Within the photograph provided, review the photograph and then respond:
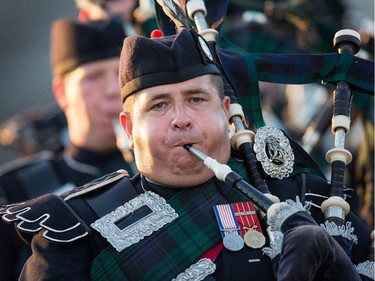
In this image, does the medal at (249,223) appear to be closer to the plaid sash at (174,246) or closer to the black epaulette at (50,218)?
the plaid sash at (174,246)

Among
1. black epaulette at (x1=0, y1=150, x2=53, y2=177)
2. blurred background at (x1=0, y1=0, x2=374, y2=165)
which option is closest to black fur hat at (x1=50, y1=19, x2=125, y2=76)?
black epaulette at (x1=0, y1=150, x2=53, y2=177)

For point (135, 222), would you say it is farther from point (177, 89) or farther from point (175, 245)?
point (177, 89)

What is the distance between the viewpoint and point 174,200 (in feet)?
16.7

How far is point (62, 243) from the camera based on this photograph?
492cm

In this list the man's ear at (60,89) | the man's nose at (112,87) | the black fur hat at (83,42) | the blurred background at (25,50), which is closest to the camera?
the man's nose at (112,87)

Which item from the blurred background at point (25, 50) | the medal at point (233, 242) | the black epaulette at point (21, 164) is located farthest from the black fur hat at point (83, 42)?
the blurred background at point (25, 50)

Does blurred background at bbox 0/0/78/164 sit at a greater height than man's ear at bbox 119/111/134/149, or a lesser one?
lesser

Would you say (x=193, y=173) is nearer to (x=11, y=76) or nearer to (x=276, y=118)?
(x=276, y=118)

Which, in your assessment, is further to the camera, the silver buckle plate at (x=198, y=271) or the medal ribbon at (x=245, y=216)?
the medal ribbon at (x=245, y=216)

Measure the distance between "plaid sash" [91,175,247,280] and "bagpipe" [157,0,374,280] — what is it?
0.60ft

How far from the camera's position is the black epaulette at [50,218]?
495 cm

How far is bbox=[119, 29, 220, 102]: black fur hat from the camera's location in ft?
16.6

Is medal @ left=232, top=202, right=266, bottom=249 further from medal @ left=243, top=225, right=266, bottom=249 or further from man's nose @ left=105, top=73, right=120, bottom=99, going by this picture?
man's nose @ left=105, top=73, right=120, bottom=99

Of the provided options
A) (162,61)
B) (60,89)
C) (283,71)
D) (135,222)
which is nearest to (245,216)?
(135,222)
